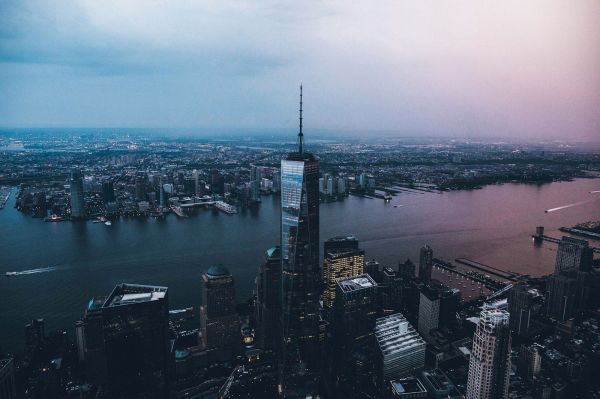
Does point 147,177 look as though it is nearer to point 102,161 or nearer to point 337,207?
point 102,161

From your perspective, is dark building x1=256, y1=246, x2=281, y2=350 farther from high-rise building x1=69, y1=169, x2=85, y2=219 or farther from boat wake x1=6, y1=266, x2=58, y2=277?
high-rise building x1=69, y1=169, x2=85, y2=219

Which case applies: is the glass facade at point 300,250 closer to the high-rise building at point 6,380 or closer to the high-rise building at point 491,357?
the high-rise building at point 491,357

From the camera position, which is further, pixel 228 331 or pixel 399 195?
pixel 399 195

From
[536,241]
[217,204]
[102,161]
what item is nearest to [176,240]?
[217,204]

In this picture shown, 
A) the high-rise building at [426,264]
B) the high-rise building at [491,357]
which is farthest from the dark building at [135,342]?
the high-rise building at [426,264]

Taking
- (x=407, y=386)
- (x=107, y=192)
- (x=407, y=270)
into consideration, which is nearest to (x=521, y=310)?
(x=407, y=270)

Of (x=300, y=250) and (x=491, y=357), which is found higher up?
(x=300, y=250)

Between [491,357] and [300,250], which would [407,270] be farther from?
[491,357]
